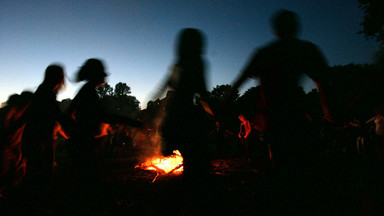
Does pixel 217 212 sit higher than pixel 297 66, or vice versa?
pixel 297 66

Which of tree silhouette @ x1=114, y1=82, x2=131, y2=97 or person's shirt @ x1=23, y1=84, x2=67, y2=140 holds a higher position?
tree silhouette @ x1=114, y1=82, x2=131, y2=97

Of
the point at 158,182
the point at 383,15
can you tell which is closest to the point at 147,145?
the point at 158,182

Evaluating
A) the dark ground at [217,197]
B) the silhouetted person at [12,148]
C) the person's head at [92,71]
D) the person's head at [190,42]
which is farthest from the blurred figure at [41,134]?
the person's head at [190,42]

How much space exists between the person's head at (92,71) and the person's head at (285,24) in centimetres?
257

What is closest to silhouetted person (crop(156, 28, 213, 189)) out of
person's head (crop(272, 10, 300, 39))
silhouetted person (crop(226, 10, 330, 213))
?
silhouetted person (crop(226, 10, 330, 213))

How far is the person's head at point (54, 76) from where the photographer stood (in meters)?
3.45

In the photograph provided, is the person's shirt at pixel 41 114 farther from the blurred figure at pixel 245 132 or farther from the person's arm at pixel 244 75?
the blurred figure at pixel 245 132

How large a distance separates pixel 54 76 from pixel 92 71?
106cm

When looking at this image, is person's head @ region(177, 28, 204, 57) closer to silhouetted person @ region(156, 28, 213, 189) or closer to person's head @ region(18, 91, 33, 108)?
silhouetted person @ region(156, 28, 213, 189)

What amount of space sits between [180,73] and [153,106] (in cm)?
80

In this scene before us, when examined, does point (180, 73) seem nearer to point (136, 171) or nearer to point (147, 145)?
point (136, 171)

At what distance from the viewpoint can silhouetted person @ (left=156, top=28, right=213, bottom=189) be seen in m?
1.95

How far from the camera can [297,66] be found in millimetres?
1847

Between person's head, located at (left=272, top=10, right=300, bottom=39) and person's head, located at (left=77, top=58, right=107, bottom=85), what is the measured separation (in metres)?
Answer: 2.57
